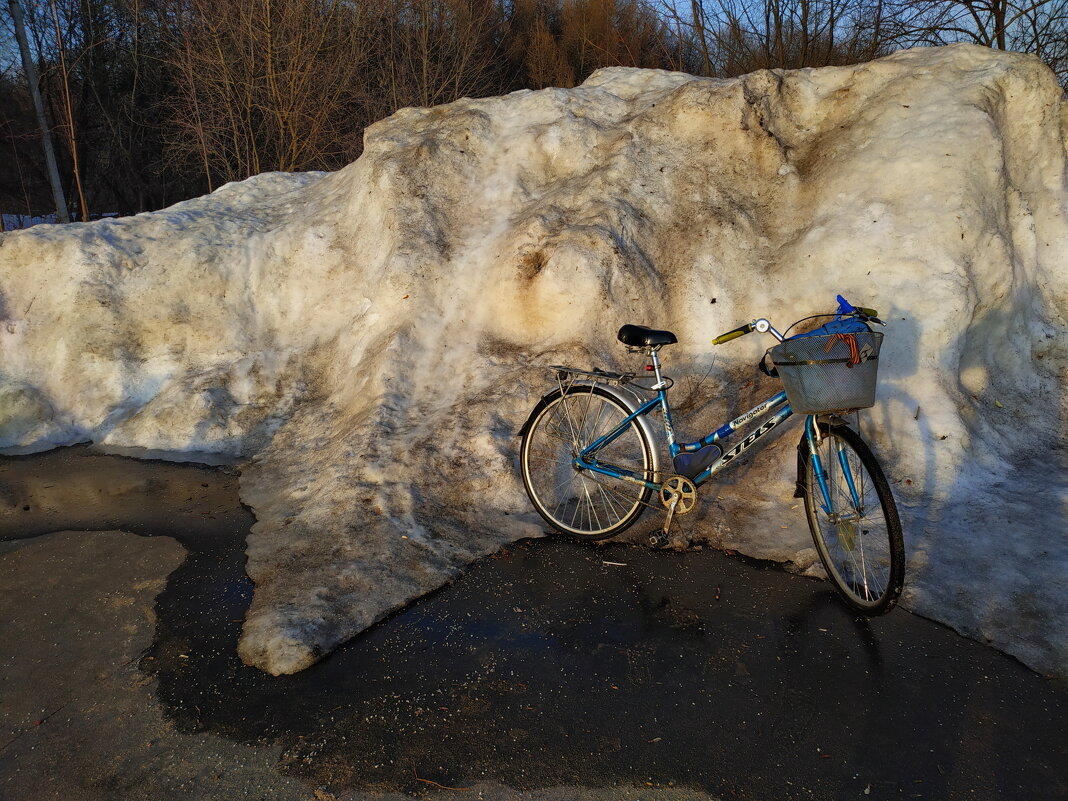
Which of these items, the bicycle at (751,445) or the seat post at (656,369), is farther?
the seat post at (656,369)

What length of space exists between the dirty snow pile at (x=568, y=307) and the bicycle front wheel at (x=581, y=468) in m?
0.26

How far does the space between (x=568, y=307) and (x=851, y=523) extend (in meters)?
2.95

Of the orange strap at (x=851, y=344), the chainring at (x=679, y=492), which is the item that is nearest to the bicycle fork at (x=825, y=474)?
the orange strap at (x=851, y=344)

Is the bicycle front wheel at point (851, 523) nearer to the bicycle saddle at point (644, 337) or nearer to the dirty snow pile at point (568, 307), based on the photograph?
the dirty snow pile at point (568, 307)

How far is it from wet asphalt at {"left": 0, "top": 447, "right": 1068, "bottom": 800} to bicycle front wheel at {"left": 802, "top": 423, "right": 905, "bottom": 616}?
0.52 ft

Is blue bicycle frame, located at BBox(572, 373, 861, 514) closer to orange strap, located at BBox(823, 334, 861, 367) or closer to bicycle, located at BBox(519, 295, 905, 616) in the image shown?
bicycle, located at BBox(519, 295, 905, 616)

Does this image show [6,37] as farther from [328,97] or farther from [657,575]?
[657,575]

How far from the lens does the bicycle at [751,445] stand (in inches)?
145

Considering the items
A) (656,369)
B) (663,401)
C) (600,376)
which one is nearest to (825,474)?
(663,401)

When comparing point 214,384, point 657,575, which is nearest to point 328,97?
point 214,384

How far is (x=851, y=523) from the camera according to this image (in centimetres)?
393

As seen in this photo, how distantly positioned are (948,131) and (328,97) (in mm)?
14777

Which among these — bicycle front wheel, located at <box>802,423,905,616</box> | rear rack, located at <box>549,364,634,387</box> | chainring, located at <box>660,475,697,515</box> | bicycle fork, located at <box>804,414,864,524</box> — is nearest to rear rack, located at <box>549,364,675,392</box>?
rear rack, located at <box>549,364,634,387</box>

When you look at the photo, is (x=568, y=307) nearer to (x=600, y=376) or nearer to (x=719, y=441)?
(x=600, y=376)
